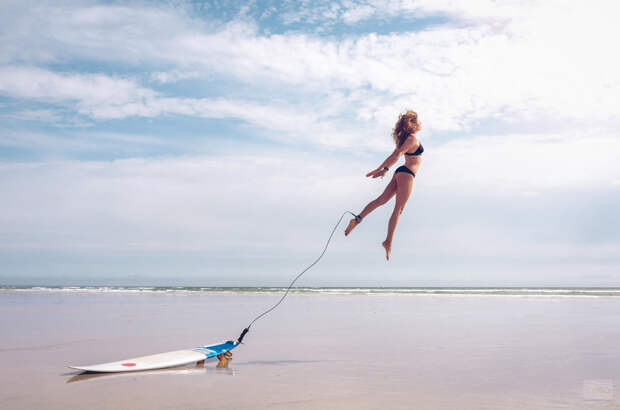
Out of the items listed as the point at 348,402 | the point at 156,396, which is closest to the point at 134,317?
the point at 156,396

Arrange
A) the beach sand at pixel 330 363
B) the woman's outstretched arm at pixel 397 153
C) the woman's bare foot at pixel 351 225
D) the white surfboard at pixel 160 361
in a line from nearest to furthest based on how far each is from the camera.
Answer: the woman's outstretched arm at pixel 397 153 < the beach sand at pixel 330 363 < the woman's bare foot at pixel 351 225 < the white surfboard at pixel 160 361

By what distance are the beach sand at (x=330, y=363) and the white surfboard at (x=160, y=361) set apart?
0.45 ft

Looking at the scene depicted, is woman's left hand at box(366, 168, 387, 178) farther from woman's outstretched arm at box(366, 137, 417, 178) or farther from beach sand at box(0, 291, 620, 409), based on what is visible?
beach sand at box(0, 291, 620, 409)

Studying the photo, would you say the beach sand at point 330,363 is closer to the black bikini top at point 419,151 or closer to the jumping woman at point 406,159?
the jumping woman at point 406,159

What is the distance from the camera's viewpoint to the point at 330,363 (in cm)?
812

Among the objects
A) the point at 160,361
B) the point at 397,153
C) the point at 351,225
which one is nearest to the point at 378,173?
the point at 397,153

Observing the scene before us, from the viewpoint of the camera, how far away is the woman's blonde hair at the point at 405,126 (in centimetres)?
563

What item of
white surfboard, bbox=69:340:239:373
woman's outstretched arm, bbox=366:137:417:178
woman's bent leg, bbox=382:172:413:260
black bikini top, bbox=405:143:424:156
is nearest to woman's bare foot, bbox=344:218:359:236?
woman's bent leg, bbox=382:172:413:260

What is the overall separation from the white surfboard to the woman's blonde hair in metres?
4.87

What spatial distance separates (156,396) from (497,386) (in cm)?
437

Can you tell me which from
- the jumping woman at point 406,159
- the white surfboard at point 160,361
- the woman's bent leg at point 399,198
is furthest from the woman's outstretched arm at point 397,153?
the white surfboard at point 160,361

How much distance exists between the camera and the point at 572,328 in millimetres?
12398

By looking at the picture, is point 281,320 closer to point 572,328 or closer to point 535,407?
point 572,328

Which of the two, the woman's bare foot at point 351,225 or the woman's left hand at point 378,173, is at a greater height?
the woman's left hand at point 378,173
